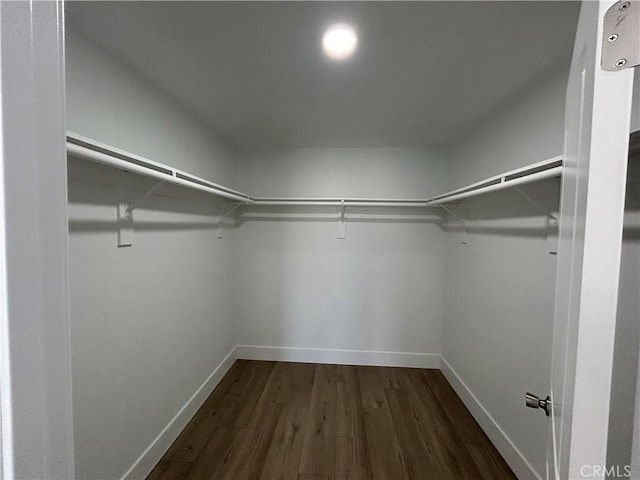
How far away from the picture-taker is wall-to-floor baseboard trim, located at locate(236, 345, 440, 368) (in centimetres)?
271

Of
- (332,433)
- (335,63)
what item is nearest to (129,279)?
(335,63)

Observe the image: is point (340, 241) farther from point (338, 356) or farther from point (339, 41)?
point (339, 41)

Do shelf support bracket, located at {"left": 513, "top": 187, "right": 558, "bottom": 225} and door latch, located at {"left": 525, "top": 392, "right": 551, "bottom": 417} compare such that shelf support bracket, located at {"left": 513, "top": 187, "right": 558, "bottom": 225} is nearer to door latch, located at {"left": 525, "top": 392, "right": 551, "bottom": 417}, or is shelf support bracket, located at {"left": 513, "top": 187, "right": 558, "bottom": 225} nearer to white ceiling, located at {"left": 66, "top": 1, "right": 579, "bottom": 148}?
white ceiling, located at {"left": 66, "top": 1, "right": 579, "bottom": 148}

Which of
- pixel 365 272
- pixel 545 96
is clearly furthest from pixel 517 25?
pixel 365 272

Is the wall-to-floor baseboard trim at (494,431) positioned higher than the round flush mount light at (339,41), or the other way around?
the round flush mount light at (339,41)

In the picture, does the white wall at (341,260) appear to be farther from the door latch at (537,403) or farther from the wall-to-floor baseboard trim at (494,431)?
the door latch at (537,403)

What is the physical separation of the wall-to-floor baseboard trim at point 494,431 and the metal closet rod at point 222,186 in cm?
147

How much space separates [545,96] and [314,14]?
49.6 inches

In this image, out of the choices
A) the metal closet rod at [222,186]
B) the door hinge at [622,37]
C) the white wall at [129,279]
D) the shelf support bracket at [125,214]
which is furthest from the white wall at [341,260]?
the door hinge at [622,37]

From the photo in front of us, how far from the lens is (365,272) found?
108 inches

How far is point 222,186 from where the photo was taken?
7.02 feet

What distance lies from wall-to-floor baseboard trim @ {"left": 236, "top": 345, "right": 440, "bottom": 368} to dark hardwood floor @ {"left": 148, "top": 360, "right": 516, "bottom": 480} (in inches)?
7.2

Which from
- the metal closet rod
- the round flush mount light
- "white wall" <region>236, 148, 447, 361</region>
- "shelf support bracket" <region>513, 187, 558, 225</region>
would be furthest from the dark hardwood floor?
the round flush mount light

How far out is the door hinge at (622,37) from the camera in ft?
1.11
